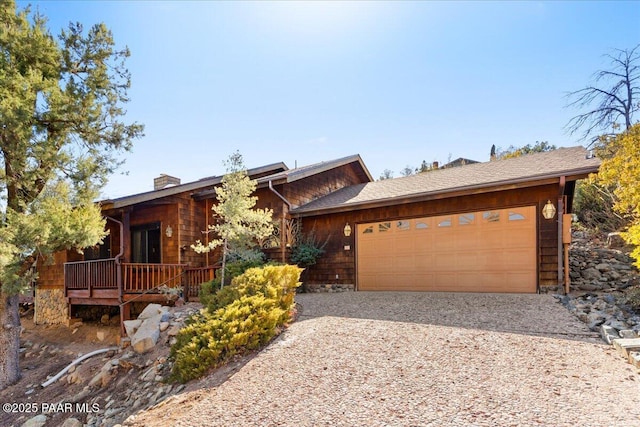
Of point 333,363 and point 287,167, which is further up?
point 287,167

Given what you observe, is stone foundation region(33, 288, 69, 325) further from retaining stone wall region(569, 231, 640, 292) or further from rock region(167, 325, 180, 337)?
retaining stone wall region(569, 231, 640, 292)

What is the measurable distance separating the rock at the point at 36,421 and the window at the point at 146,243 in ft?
20.1

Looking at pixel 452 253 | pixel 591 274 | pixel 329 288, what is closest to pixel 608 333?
pixel 452 253

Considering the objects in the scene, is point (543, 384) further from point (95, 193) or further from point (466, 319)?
point (95, 193)

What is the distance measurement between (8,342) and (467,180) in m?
11.8

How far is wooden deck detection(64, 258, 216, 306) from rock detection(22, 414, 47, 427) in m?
3.21

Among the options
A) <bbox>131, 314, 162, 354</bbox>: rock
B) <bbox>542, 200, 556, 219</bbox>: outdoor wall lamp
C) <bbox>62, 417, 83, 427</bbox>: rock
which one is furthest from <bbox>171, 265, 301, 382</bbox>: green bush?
<bbox>542, 200, 556, 219</bbox>: outdoor wall lamp

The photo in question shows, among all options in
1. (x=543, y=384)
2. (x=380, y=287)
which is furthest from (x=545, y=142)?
(x=543, y=384)

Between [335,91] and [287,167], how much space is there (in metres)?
3.32

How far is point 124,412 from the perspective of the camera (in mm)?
5176

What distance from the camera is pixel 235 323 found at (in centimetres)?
543

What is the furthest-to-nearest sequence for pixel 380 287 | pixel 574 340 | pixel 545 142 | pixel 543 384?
pixel 545 142 < pixel 380 287 < pixel 574 340 < pixel 543 384

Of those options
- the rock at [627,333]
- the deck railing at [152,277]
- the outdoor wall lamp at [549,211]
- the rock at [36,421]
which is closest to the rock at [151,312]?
the deck railing at [152,277]

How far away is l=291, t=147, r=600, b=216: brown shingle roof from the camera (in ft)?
26.8
